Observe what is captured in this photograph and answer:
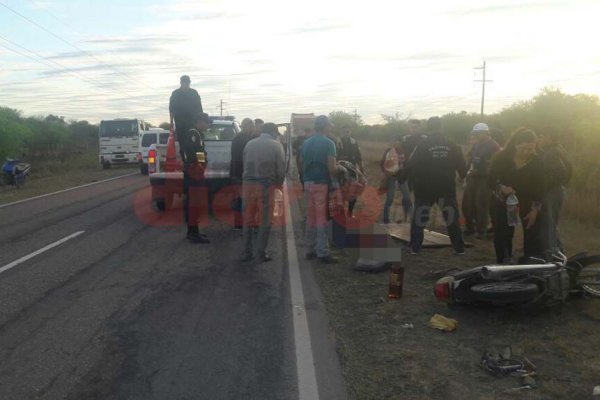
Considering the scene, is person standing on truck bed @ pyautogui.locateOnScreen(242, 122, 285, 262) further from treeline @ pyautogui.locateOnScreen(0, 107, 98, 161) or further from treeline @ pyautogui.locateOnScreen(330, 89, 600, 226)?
treeline @ pyautogui.locateOnScreen(0, 107, 98, 161)

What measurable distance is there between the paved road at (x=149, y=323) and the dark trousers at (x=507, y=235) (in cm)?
244

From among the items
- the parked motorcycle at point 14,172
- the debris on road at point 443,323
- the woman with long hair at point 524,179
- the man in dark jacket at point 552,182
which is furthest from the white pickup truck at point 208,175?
the parked motorcycle at point 14,172

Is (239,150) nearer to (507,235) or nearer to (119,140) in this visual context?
(507,235)

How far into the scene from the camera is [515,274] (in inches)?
234

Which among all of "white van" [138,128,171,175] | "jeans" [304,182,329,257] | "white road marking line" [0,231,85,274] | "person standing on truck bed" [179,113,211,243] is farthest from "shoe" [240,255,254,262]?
"white van" [138,128,171,175]

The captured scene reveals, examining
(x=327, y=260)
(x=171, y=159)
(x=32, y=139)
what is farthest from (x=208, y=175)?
(x=32, y=139)

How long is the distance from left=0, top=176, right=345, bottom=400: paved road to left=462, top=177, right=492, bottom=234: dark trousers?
3.33 metres

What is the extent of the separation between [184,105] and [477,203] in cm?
530

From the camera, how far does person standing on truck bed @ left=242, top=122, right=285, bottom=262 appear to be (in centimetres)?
910

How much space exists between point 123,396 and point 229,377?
0.77 m

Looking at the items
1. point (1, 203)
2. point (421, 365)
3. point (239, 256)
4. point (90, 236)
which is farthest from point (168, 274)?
point (1, 203)

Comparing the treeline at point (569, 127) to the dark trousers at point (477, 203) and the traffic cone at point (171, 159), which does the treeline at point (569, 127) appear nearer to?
the dark trousers at point (477, 203)

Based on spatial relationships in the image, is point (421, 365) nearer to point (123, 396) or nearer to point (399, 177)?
point (123, 396)

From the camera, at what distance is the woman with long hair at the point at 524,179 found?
7367 mm
